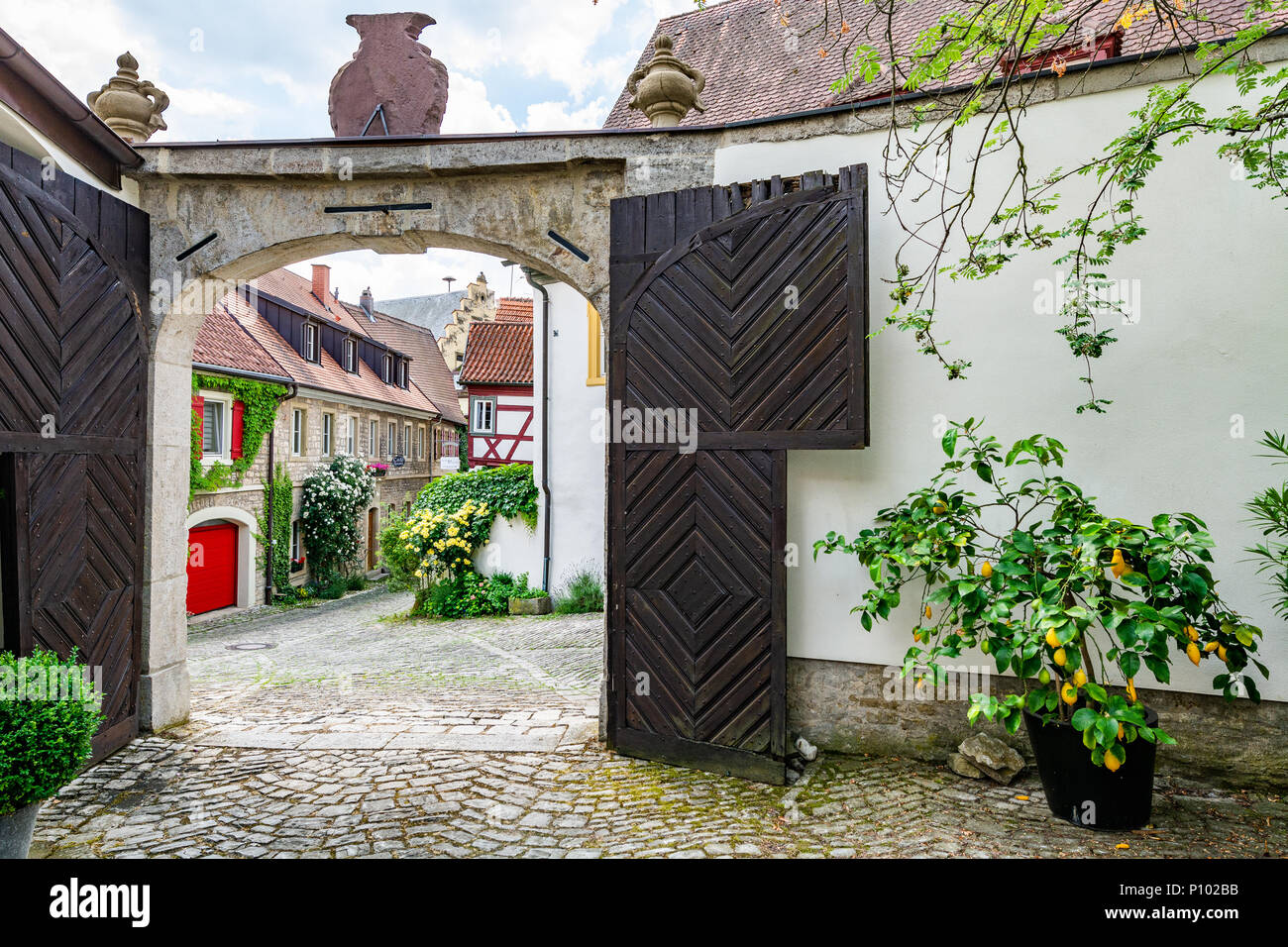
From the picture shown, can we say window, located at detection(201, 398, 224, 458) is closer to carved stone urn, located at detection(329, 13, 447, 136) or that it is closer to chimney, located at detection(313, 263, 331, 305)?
chimney, located at detection(313, 263, 331, 305)

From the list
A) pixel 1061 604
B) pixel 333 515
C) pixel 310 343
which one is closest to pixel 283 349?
pixel 310 343

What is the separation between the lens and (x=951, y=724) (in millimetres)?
4375

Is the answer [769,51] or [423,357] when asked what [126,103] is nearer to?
[769,51]

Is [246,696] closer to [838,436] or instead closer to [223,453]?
[838,436]

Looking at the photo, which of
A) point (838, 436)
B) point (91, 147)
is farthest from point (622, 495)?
point (91, 147)

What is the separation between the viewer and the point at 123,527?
489 centimetres

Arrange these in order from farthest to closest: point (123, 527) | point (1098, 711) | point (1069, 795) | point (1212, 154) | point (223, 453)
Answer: point (223, 453) < point (123, 527) < point (1212, 154) < point (1069, 795) < point (1098, 711)

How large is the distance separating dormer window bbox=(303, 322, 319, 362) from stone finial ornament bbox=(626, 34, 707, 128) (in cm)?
1649

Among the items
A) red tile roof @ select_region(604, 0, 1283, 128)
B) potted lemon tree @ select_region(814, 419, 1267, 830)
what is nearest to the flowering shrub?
red tile roof @ select_region(604, 0, 1283, 128)

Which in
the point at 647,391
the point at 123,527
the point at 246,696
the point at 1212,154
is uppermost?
the point at 1212,154

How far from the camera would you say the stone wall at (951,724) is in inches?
153

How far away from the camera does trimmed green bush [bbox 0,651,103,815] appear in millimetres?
3074

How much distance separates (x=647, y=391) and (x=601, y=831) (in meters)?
2.38

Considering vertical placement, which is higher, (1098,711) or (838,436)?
(838,436)
